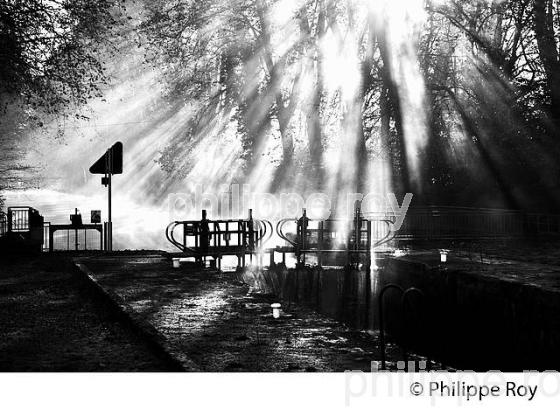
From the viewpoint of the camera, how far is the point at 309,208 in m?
39.3

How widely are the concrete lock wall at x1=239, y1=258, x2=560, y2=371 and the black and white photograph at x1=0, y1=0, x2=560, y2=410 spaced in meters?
0.06

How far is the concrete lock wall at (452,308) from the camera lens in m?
16.6

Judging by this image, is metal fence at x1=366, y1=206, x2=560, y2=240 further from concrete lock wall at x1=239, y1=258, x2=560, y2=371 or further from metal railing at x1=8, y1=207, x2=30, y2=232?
metal railing at x1=8, y1=207, x2=30, y2=232

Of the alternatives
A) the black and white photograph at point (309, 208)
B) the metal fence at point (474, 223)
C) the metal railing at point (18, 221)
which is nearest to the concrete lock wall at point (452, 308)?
the black and white photograph at point (309, 208)

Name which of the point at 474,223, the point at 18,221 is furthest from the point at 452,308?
the point at 18,221

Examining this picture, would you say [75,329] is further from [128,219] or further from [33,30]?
[128,219]

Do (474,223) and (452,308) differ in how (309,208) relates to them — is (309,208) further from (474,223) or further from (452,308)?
(452,308)

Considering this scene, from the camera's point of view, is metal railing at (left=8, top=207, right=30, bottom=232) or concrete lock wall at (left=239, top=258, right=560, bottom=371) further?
metal railing at (left=8, top=207, right=30, bottom=232)

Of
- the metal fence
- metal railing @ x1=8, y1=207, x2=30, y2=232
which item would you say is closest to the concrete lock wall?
the metal fence

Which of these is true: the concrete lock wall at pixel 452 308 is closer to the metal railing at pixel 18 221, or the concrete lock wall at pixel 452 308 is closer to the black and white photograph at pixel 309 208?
the black and white photograph at pixel 309 208

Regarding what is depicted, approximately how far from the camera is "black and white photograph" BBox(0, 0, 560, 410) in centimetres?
1043

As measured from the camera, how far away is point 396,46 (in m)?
35.0

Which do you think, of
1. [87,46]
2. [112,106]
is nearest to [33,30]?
[87,46]

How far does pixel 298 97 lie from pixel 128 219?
1318 cm
